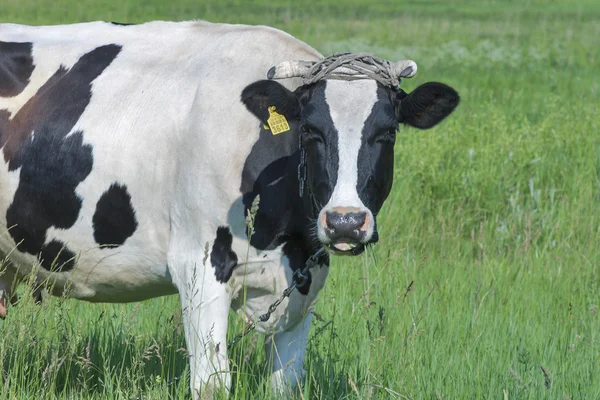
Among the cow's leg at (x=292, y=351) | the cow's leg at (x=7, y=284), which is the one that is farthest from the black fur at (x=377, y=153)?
the cow's leg at (x=7, y=284)

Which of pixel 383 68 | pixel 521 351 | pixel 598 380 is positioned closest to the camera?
pixel 383 68

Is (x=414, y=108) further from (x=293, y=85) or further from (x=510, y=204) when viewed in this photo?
→ (x=510, y=204)

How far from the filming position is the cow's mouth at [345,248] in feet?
Answer: 13.7

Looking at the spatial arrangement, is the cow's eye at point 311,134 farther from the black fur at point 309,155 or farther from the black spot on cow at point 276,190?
the black spot on cow at point 276,190

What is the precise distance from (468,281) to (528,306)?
0.61 metres

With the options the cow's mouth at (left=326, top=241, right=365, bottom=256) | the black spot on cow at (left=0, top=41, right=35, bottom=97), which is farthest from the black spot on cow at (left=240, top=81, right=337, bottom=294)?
the black spot on cow at (left=0, top=41, right=35, bottom=97)

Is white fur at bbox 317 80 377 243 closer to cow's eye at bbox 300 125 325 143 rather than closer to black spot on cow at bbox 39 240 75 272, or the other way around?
cow's eye at bbox 300 125 325 143

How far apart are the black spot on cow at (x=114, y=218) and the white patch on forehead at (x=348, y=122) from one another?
131 centimetres

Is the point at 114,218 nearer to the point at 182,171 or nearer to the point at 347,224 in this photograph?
the point at 182,171

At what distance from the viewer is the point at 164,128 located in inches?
194

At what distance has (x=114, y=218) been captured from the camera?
507cm

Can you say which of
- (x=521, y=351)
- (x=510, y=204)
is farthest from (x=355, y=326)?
(x=510, y=204)

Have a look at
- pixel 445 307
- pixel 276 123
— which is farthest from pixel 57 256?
pixel 445 307

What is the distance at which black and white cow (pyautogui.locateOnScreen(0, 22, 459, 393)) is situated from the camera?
174 inches
